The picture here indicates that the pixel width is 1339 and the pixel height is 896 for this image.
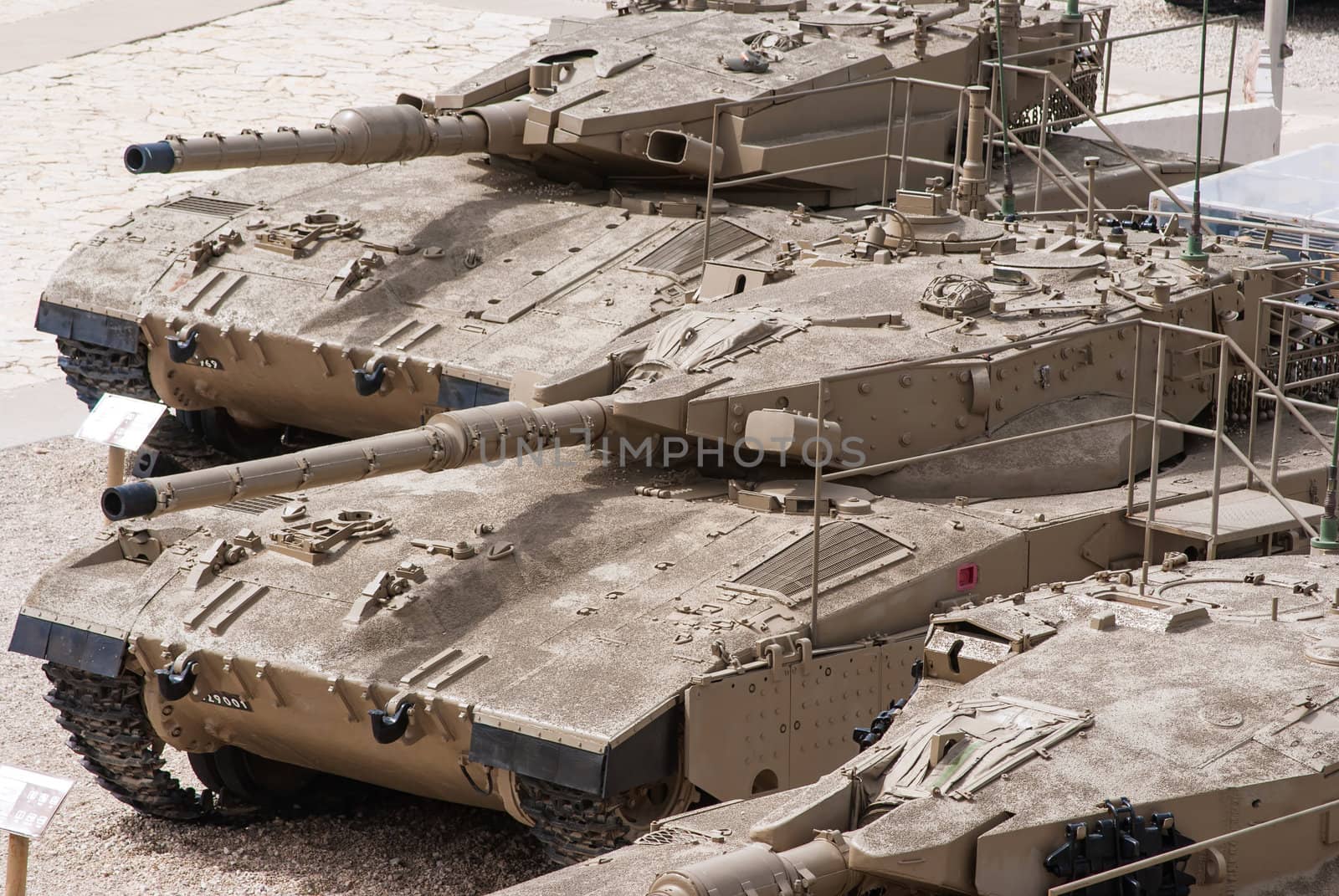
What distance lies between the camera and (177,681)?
37.9 ft

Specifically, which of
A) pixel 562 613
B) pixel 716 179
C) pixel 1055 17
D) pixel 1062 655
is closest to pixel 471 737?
pixel 562 613

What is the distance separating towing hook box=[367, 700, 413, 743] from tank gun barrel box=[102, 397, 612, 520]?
4.74ft

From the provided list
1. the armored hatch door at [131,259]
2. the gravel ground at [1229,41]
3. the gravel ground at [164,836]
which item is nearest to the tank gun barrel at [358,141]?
the armored hatch door at [131,259]

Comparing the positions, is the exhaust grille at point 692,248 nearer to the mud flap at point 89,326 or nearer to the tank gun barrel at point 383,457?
the tank gun barrel at point 383,457

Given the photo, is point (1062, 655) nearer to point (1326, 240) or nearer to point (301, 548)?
point (301, 548)

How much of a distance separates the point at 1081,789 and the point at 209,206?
1159 centimetres

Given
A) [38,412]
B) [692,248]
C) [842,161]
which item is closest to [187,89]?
[38,412]

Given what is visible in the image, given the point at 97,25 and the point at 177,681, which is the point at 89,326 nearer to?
the point at 177,681

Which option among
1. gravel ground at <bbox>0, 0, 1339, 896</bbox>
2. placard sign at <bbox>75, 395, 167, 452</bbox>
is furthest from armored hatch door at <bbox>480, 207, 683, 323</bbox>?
gravel ground at <bbox>0, 0, 1339, 896</bbox>

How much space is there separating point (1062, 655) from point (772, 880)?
79.1 inches

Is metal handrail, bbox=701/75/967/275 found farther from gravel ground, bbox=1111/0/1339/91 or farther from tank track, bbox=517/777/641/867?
gravel ground, bbox=1111/0/1339/91

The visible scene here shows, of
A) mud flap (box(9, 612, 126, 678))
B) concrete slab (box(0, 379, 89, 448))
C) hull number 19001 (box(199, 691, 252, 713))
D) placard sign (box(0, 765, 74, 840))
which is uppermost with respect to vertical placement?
placard sign (box(0, 765, 74, 840))

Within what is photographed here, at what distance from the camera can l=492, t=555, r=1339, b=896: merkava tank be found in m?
8.09

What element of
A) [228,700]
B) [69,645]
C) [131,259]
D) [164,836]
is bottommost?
[164,836]
